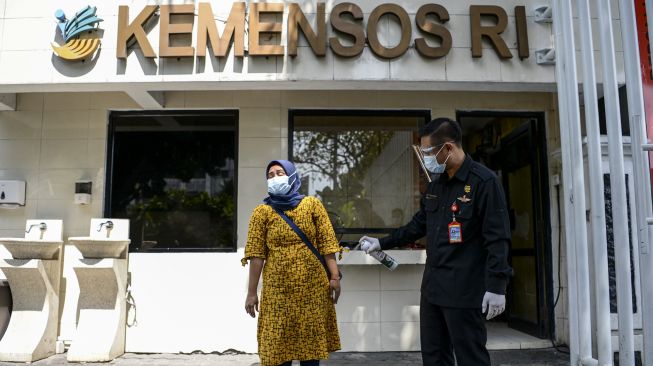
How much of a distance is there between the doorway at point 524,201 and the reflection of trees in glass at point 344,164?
1.06 m

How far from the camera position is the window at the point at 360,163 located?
562 centimetres

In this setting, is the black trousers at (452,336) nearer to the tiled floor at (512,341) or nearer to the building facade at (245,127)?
the building facade at (245,127)

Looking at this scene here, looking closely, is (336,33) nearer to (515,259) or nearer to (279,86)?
(279,86)

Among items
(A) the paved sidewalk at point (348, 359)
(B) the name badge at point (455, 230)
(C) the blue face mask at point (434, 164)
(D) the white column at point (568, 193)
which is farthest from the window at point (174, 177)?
(D) the white column at point (568, 193)

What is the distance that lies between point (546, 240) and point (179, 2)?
4354 mm

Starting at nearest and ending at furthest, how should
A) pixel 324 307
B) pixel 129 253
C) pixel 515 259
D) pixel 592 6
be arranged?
pixel 324 307 → pixel 592 6 → pixel 129 253 → pixel 515 259

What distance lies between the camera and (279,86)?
484 cm

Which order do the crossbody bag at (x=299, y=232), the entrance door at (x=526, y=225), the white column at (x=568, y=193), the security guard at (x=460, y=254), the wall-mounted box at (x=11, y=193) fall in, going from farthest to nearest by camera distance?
the entrance door at (x=526, y=225) → the wall-mounted box at (x=11, y=193) → the crossbody bag at (x=299, y=232) → the white column at (x=568, y=193) → the security guard at (x=460, y=254)

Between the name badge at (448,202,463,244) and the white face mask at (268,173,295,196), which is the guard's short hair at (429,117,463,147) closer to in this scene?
the name badge at (448,202,463,244)

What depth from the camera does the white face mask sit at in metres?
3.26

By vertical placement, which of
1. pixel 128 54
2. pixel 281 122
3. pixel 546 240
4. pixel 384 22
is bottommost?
pixel 546 240

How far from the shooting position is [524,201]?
6.25m

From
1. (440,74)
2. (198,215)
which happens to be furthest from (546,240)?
(198,215)

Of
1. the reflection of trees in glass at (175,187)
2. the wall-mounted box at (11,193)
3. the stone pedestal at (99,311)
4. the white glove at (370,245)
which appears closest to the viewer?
the white glove at (370,245)
